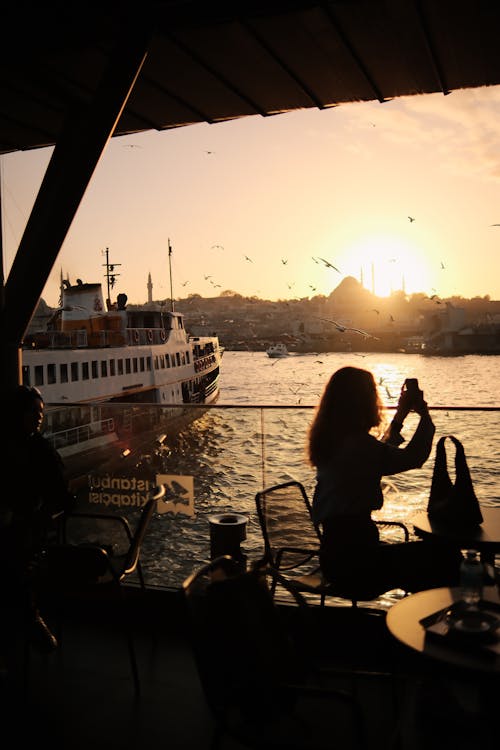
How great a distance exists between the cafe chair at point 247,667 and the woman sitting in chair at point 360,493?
828 mm

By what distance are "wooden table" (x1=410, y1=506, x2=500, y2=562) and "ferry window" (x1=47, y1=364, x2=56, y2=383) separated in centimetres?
2466

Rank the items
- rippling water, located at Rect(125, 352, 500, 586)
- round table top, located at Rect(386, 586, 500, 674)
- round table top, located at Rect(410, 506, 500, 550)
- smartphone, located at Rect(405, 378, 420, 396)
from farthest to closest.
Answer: rippling water, located at Rect(125, 352, 500, 586)
smartphone, located at Rect(405, 378, 420, 396)
round table top, located at Rect(410, 506, 500, 550)
round table top, located at Rect(386, 586, 500, 674)

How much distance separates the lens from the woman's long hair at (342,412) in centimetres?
305

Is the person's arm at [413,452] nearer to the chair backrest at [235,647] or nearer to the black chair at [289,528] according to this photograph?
the black chair at [289,528]

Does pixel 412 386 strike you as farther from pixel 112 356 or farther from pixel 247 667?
pixel 112 356

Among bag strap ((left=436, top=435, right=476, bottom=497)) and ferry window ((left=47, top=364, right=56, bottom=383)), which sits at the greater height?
bag strap ((left=436, top=435, right=476, bottom=497))

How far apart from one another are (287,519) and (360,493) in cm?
79

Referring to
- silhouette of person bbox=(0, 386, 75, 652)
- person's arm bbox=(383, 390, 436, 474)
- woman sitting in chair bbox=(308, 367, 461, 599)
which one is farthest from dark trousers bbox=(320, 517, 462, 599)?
silhouette of person bbox=(0, 386, 75, 652)

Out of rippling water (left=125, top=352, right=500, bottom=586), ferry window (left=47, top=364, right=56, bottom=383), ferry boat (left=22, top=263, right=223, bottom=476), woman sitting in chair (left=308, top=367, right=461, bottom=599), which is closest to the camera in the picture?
woman sitting in chair (left=308, top=367, right=461, bottom=599)

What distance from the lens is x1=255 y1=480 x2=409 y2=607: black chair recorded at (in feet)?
11.4

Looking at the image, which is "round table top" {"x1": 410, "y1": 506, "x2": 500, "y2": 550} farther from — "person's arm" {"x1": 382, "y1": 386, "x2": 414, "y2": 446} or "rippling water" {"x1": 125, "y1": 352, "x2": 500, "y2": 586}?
"rippling water" {"x1": 125, "y1": 352, "x2": 500, "y2": 586}

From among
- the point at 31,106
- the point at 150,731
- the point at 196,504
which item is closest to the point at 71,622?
the point at 196,504

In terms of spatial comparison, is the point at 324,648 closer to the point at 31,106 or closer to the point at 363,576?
the point at 363,576

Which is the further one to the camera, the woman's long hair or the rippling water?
the rippling water
